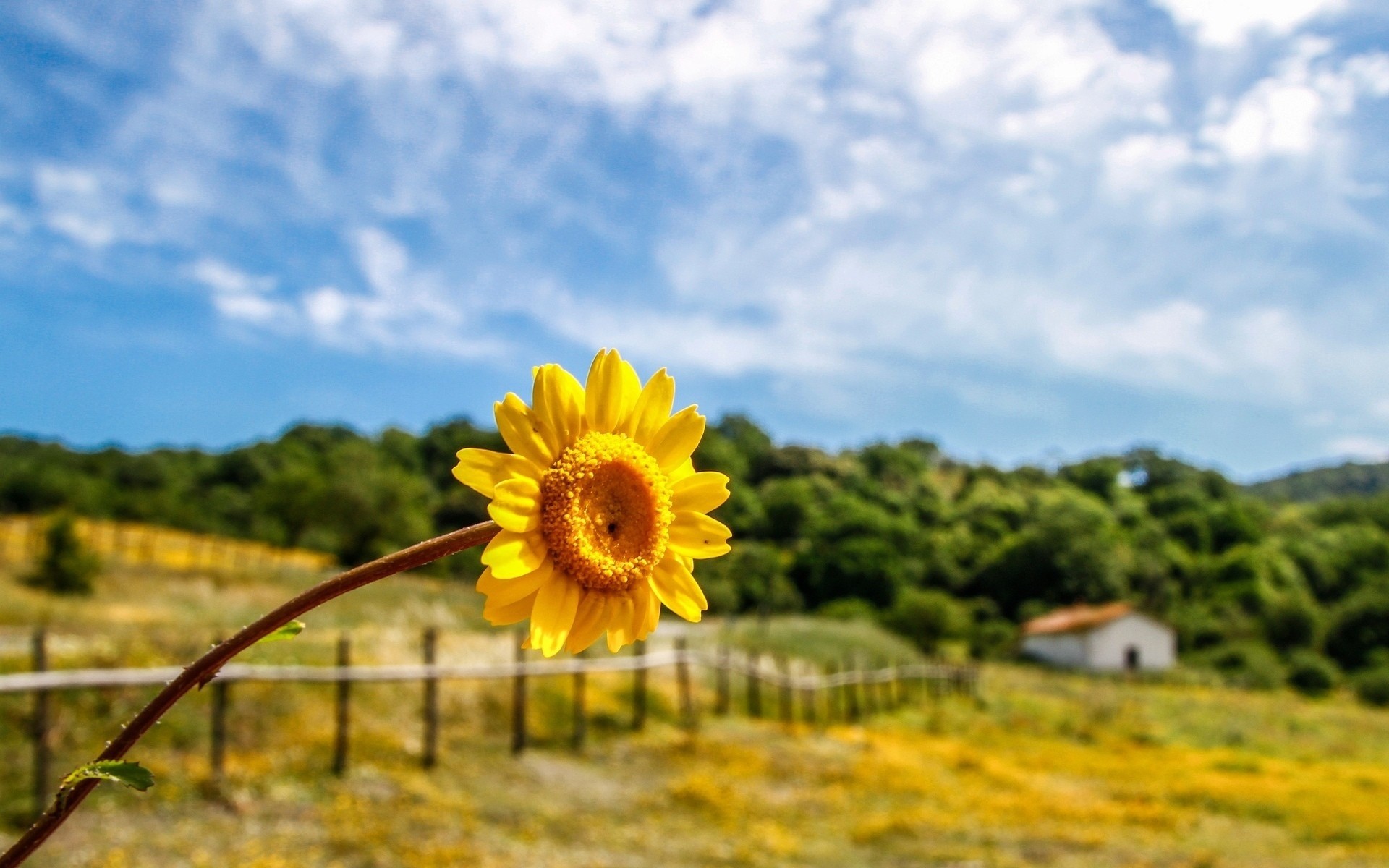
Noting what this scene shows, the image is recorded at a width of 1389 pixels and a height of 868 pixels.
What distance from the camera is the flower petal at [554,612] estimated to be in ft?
2.48

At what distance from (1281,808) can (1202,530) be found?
229 feet

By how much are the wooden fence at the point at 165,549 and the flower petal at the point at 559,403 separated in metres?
38.7

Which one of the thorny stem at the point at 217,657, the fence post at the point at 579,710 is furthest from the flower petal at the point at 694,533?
the fence post at the point at 579,710

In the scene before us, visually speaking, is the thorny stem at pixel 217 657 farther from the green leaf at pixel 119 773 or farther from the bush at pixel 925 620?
the bush at pixel 925 620

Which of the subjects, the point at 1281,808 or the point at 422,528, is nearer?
the point at 1281,808

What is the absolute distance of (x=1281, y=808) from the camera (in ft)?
41.2

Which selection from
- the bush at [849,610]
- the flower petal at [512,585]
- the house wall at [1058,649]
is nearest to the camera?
the flower petal at [512,585]

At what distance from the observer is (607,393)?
→ 86cm

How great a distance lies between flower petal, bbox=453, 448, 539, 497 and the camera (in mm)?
745

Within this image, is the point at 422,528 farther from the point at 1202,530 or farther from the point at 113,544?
the point at 1202,530

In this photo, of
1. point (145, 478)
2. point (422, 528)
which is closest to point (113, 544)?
point (422, 528)

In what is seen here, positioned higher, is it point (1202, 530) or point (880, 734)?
point (1202, 530)

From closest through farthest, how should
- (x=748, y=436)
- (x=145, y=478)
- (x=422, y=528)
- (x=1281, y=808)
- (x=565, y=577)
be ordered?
(x=565, y=577) → (x=1281, y=808) → (x=422, y=528) → (x=748, y=436) → (x=145, y=478)

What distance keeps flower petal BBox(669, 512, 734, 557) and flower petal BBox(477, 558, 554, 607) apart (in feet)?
0.36
